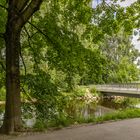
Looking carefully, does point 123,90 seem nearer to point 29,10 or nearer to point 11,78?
point 29,10

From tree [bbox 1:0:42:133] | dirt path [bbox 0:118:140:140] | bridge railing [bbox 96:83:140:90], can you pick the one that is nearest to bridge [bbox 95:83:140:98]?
bridge railing [bbox 96:83:140:90]

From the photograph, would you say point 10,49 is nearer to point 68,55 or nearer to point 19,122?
point 19,122

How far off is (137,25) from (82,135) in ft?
14.2

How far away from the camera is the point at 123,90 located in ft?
103

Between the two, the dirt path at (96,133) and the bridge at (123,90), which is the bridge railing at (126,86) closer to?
the bridge at (123,90)

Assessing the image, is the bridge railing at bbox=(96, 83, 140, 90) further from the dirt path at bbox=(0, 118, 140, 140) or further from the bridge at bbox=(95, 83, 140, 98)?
the dirt path at bbox=(0, 118, 140, 140)

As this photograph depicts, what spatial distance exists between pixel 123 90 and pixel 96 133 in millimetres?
25007

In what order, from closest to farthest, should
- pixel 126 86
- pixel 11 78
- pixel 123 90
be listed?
pixel 11 78 → pixel 123 90 → pixel 126 86

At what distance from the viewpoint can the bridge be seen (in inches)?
1133

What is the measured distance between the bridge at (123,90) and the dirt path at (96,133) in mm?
20211

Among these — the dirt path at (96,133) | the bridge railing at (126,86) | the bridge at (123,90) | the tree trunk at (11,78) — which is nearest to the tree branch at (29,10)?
the tree trunk at (11,78)

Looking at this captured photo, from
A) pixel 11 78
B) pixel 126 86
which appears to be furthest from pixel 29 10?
pixel 126 86

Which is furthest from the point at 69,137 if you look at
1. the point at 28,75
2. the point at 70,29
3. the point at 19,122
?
the point at 70,29

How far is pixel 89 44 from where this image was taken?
10.1 m
